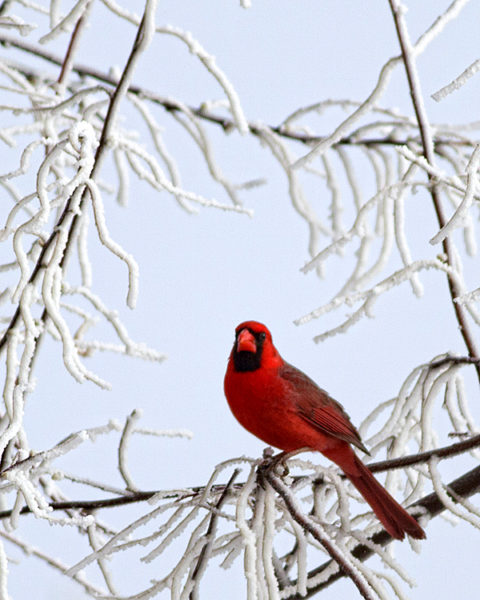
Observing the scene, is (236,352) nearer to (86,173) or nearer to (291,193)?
(291,193)

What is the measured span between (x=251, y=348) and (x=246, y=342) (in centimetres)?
1

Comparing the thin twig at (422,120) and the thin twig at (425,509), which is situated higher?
the thin twig at (422,120)

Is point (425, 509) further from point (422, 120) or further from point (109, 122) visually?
point (109, 122)

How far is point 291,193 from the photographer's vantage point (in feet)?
5.39

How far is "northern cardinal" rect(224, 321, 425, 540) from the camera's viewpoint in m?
1.46

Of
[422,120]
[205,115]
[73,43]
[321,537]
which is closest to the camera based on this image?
[321,537]

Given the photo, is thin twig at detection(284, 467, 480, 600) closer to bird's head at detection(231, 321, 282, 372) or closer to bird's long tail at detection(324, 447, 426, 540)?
bird's long tail at detection(324, 447, 426, 540)

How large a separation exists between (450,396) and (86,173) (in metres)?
0.59

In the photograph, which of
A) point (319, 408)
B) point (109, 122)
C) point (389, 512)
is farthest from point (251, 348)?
point (109, 122)

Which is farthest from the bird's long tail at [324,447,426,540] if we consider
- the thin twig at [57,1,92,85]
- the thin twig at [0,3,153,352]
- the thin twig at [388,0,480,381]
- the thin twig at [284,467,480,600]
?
the thin twig at [57,1,92,85]

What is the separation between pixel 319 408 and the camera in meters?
1.49

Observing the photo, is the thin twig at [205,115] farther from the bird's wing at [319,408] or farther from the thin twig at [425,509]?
the thin twig at [425,509]

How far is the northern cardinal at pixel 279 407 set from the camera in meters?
1.46

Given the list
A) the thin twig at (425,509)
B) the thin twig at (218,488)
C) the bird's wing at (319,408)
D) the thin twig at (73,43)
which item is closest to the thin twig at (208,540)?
the thin twig at (218,488)
